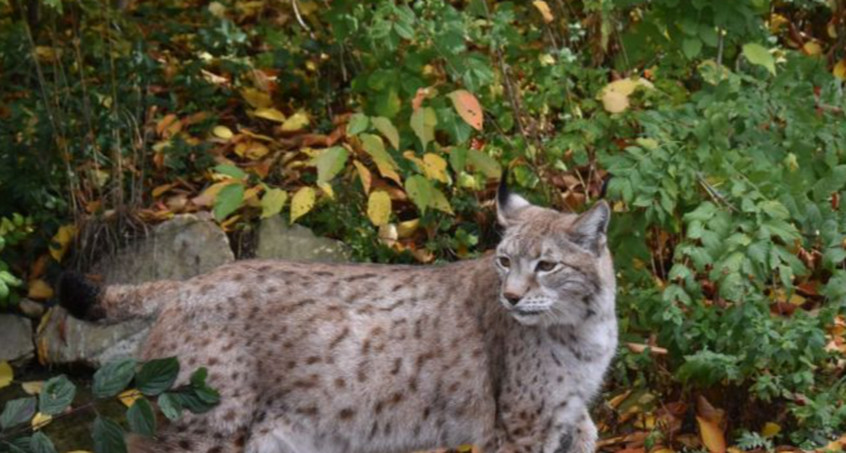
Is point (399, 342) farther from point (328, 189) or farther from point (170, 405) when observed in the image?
point (328, 189)

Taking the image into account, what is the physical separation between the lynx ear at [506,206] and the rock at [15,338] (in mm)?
3169

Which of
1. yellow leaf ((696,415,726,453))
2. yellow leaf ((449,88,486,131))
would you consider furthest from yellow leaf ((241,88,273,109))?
yellow leaf ((696,415,726,453))

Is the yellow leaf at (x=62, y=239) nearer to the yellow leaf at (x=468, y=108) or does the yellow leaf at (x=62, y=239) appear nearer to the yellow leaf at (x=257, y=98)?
the yellow leaf at (x=257, y=98)

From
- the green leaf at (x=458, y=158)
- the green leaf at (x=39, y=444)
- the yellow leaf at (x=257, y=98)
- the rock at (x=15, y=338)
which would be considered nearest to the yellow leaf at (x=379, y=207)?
the green leaf at (x=458, y=158)

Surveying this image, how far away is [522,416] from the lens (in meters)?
6.94

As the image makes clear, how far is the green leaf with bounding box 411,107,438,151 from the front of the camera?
782 cm

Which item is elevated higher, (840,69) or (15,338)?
(840,69)

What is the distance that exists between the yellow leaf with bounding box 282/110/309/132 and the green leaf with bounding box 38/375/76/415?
189 inches

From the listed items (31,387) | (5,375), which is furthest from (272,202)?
(5,375)

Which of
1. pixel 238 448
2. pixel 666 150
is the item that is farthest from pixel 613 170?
pixel 238 448

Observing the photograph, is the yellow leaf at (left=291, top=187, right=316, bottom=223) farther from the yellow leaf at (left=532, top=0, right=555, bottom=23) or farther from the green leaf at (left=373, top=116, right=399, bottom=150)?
the yellow leaf at (left=532, top=0, right=555, bottom=23)

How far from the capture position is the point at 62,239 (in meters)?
9.68

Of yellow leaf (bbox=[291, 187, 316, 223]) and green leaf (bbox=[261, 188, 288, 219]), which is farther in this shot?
yellow leaf (bbox=[291, 187, 316, 223])

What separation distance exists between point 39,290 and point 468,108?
2.97m
